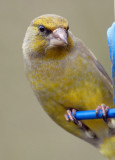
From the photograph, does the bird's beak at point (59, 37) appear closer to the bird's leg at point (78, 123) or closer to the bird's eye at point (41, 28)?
Answer: the bird's eye at point (41, 28)

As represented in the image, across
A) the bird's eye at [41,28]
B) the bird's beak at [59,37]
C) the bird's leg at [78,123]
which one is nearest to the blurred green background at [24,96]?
the bird's leg at [78,123]

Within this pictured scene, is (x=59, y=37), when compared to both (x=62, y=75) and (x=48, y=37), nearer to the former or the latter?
(x=48, y=37)

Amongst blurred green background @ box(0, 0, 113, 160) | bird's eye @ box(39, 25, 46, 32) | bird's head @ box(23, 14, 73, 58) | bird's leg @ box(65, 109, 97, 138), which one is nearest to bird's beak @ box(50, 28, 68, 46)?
bird's head @ box(23, 14, 73, 58)

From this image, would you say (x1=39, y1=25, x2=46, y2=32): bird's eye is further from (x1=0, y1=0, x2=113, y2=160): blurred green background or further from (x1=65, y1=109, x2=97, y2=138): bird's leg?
(x1=0, y1=0, x2=113, y2=160): blurred green background

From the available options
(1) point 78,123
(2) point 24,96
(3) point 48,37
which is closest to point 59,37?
(3) point 48,37

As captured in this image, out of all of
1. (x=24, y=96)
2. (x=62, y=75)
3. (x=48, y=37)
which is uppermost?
(x=48, y=37)

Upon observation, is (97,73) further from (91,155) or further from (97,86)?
(91,155)
